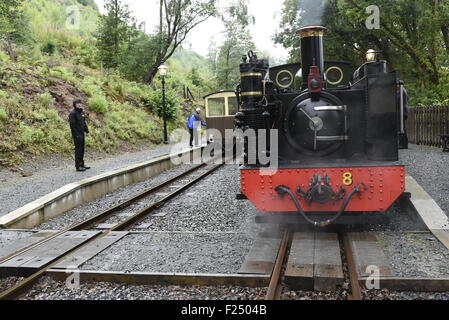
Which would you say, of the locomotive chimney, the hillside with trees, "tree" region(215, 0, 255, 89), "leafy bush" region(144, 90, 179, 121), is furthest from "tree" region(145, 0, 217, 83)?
the locomotive chimney

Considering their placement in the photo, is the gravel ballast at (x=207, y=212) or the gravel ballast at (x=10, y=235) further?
the gravel ballast at (x=207, y=212)

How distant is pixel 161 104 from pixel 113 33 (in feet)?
22.0

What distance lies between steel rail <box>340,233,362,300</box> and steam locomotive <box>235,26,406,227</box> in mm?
305

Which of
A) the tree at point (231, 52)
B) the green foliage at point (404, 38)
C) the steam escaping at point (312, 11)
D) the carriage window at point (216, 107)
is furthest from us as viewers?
the tree at point (231, 52)

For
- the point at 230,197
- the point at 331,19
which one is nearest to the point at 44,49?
the point at 331,19

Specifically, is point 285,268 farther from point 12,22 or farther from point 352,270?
point 12,22

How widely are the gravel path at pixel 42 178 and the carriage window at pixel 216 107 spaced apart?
5.01 m

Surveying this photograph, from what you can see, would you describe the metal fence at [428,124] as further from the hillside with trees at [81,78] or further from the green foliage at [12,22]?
the green foliage at [12,22]

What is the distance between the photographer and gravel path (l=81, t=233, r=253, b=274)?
3920mm

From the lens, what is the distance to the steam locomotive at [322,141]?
4480 millimetres

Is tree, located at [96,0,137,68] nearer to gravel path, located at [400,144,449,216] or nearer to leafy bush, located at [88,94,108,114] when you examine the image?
leafy bush, located at [88,94,108,114]

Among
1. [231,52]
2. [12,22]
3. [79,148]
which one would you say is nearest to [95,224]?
[79,148]

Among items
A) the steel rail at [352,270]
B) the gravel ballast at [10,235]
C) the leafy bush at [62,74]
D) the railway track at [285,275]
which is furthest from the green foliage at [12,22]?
the steel rail at [352,270]

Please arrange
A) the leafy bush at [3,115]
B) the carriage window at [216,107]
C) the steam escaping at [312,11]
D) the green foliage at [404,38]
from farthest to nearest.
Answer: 1. the carriage window at [216,107]
2. the green foliage at [404,38]
3. the leafy bush at [3,115]
4. the steam escaping at [312,11]
